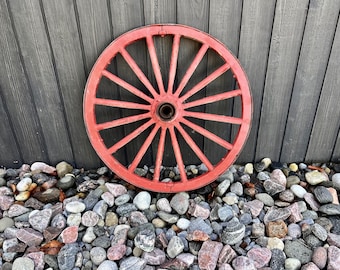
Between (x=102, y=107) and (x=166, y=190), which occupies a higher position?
(x=102, y=107)

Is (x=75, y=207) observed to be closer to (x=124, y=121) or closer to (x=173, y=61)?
(x=124, y=121)

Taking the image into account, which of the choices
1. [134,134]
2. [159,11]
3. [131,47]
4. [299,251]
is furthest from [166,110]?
[299,251]

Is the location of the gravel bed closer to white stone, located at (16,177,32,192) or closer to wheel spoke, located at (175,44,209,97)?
white stone, located at (16,177,32,192)

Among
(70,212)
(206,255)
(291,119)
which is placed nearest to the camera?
(206,255)

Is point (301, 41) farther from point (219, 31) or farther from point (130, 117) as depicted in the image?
point (130, 117)

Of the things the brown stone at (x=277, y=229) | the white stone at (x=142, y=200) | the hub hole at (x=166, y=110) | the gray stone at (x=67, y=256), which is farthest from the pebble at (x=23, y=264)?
the brown stone at (x=277, y=229)

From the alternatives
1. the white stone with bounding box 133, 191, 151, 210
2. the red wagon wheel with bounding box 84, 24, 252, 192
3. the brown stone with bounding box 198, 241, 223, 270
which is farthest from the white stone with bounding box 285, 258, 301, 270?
the white stone with bounding box 133, 191, 151, 210

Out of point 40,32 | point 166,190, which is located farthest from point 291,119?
point 40,32

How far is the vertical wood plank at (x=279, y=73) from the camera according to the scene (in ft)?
5.41

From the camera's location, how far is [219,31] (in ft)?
5.56

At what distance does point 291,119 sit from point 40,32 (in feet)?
4.66

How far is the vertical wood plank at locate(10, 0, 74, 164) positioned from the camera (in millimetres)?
1654

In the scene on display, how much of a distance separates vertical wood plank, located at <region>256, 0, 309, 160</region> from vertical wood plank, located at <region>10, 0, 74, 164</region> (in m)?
1.14

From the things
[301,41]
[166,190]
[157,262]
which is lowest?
[157,262]
